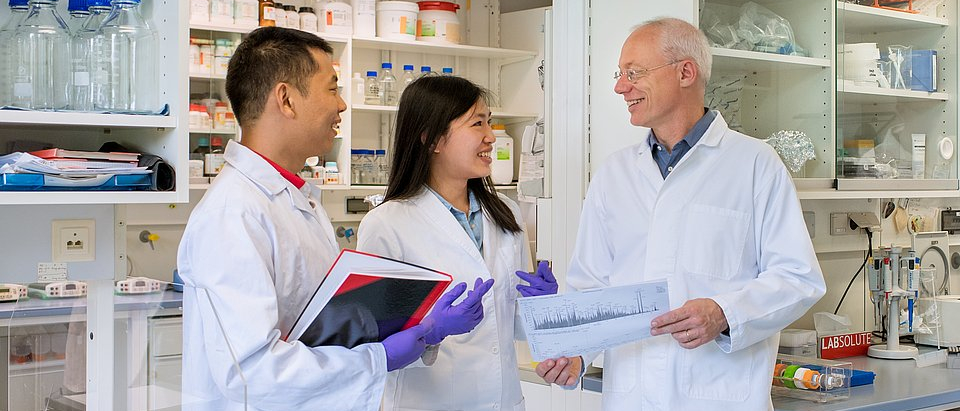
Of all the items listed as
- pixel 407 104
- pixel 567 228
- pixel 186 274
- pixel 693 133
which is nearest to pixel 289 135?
pixel 186 274

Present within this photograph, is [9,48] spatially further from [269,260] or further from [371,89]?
Answer: [371,89]

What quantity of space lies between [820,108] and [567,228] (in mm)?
961

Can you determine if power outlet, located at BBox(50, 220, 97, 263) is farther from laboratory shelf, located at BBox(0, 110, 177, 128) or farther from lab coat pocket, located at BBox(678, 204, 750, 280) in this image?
lab coat pocket, located at BBox(678, 204, 750, 280)

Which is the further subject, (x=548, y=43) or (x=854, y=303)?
(x=854, y=303)

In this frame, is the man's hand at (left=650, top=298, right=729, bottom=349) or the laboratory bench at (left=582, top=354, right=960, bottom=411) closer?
the man's hand at (left=650, top=298, right=729, bottom=349)

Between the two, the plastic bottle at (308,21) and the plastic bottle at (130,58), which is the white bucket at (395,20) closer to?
the plastic bottle at (308,21)

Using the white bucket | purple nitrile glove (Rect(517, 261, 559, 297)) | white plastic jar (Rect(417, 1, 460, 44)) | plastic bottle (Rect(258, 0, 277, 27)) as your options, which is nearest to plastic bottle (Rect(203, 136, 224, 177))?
plastic bottle (Rect(258, 0, 277, 27))

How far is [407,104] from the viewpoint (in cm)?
225

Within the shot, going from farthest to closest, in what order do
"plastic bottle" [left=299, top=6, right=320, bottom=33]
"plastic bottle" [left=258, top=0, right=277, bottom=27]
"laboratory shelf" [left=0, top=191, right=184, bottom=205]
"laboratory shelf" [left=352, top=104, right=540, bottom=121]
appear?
"laboratory shelf" [left=352, top=104, right=540, bottom=121] < "plastic bottle" [left=299, top=6, right=320, bottom=33] < "plastic bottle" [left=258, top=0, right=277, bottom=27] < "laboratory shelf" [left=0, top=191, right=184, bottom=205]

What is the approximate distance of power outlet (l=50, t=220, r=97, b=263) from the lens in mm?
2236

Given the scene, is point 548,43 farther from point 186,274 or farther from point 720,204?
point 186,274

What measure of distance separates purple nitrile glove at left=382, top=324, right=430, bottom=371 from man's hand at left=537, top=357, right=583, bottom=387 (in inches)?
19.8

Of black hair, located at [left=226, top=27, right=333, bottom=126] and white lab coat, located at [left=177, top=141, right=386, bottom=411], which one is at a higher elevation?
black hair, located at [left=226, top=27, right=333, bottom=126]

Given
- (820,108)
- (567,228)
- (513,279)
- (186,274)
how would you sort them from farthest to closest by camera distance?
(820,108), (567,228), (513,279), (186,274)
